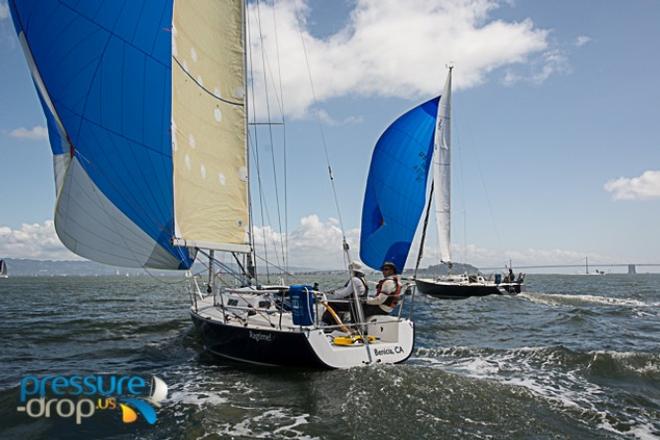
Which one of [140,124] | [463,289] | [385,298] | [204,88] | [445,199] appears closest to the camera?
[385,298]

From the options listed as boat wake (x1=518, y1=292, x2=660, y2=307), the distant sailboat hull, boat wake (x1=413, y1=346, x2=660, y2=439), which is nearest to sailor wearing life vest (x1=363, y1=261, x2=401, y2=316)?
boat wake (x1=413, y1=346, x2=660, y2=439)

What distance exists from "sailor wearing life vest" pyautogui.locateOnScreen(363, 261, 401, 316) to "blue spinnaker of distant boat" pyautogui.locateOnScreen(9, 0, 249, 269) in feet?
11.4

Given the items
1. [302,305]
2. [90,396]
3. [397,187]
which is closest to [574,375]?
[302,305]

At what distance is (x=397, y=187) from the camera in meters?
21.2

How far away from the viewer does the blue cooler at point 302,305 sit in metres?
7.49

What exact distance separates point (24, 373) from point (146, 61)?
6.52m

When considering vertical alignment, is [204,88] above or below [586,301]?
above

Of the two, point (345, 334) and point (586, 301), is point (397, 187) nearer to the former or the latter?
point (586, 301)

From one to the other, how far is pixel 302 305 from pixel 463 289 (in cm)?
1965

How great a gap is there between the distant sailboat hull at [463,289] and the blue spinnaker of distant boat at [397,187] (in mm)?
5830

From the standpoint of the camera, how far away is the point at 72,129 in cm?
970

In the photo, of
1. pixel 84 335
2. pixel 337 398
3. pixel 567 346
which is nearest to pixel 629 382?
pixel 567 346

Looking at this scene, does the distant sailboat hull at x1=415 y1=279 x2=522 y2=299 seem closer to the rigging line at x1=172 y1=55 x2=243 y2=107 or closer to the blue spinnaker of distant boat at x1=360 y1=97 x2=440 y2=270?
the blue spinnaker of distant boat at x1=360 y1=97 x2=440 y2=270

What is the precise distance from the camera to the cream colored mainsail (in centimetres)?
989
